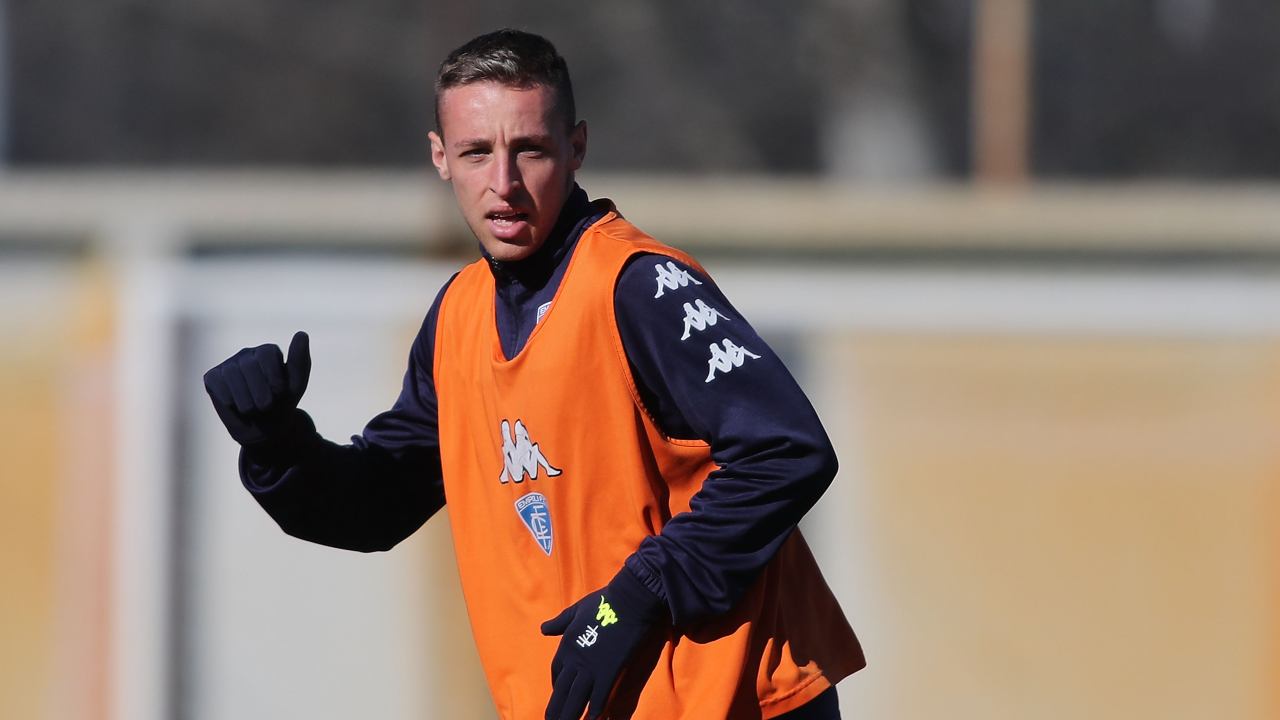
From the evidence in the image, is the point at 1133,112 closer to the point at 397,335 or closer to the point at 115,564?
the point at 397,335

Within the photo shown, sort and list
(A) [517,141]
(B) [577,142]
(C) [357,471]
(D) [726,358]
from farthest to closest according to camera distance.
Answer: (C) [357,471] → (B) [577,142] → (A) [517,141] → (D) [726,358]

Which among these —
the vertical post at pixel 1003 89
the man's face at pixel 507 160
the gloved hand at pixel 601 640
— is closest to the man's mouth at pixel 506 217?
the man's face at pixel 507 160

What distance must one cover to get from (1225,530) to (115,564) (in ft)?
12.8

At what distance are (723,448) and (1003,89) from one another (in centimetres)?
466

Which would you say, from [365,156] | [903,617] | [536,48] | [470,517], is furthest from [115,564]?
[365,156]

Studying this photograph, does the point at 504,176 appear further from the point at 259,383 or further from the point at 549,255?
the point at 259,383

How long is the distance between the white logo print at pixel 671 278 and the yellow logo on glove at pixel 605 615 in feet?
1.45

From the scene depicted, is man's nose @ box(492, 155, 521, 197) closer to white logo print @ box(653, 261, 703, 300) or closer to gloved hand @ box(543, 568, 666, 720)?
white logo print @ box(653, 261, 703, 300)

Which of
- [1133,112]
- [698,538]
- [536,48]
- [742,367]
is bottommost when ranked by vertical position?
[698,538]

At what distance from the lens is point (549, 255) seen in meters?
2.51

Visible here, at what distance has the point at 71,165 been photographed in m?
11.3

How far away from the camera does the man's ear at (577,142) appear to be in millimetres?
2529

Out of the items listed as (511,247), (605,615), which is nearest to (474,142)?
(511,247)

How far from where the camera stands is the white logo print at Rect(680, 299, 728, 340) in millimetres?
2344
